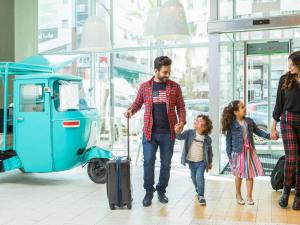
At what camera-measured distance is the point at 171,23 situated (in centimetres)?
701

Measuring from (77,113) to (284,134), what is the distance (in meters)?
2.77

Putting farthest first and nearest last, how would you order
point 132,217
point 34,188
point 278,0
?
1. point 278,0
2. point 34,188
3. point 132,217

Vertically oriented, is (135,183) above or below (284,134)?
below

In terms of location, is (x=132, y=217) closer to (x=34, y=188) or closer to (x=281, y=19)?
(x=34, y=188)

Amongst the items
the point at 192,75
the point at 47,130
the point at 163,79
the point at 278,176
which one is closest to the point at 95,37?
the point at 192,75

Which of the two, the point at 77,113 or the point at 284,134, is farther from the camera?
the point at 77,113

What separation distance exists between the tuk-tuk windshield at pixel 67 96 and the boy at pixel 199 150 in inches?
74.5

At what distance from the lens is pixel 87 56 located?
10.3m

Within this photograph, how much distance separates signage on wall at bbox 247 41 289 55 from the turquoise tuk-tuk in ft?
10.4

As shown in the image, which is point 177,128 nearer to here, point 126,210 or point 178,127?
point 178,127

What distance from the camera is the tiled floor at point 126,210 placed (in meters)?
4.30

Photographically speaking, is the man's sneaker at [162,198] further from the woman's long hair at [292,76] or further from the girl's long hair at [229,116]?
the woman's long hair at [292,76]

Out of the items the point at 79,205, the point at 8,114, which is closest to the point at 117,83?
the point at 8,114

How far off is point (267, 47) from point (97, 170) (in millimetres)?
3626
